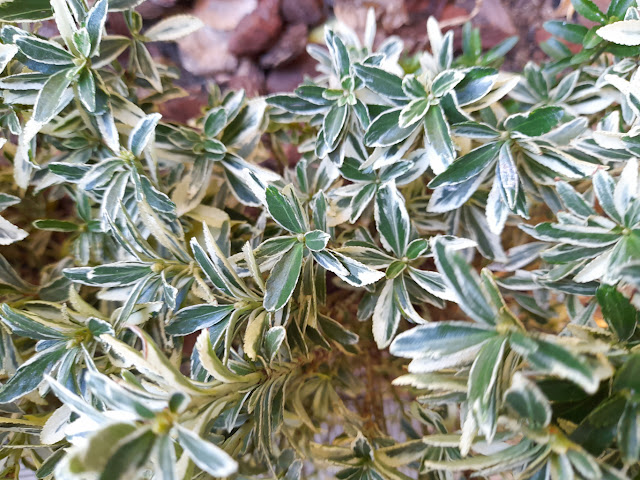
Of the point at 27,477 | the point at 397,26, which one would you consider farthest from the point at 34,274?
the point at 397,26

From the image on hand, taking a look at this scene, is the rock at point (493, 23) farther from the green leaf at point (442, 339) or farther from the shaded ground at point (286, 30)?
the green leaf at point (442, 339)

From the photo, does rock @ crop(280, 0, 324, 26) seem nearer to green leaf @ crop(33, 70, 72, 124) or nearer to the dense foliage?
the dense foliage

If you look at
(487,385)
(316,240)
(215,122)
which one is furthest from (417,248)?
(215,122)

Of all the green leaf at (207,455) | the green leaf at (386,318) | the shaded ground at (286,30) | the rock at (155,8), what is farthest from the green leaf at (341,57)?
the rock at (155,8)

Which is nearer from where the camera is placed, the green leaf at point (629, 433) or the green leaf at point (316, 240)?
the green leaf at point (629, 433)

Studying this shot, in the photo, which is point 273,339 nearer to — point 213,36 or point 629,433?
point 629,433

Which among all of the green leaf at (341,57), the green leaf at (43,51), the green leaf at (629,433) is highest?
the green leaf at (43,51)

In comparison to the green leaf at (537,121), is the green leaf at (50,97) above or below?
above
